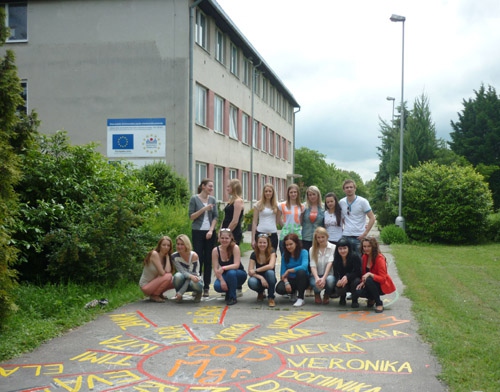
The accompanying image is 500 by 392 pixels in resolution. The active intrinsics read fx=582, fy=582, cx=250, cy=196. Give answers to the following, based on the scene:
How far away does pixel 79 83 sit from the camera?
74.2 feet

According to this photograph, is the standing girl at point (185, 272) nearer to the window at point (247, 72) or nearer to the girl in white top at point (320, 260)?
the girl in white top at point (320, 260)

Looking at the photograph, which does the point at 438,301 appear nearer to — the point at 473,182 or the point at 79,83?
the point at 473,182

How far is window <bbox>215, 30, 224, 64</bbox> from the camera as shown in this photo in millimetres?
26359

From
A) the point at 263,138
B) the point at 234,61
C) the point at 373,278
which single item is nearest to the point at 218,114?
the point at 234,61

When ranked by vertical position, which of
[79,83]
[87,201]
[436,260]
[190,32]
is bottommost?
[436,260]

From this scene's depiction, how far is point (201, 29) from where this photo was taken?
2416 centimetres

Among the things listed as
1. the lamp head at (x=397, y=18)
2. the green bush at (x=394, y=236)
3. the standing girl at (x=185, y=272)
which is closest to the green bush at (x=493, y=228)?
the green bush at (x=394, y=236)

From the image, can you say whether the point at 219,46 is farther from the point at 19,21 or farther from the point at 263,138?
the point at 263,138

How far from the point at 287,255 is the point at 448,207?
1538 cm

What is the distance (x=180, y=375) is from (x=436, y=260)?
41.7ft

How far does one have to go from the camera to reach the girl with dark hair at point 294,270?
8.89m

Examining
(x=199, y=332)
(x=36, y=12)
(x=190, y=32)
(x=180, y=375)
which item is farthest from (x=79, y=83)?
(x=180, y=375)

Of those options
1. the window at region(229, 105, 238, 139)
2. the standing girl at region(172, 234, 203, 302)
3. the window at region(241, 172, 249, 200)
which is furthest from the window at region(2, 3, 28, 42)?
the standing girl at region(172, 234, 203, 302)

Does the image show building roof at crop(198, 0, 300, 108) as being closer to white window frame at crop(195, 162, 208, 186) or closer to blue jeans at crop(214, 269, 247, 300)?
white window frame at crop(195, 162, 208, 186)
